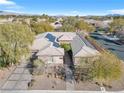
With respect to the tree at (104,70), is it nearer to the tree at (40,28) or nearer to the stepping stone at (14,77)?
the stepping stone at (14,77)

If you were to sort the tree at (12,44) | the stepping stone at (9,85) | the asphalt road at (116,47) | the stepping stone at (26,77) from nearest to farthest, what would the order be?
the stepping stone at (9,85)
the stepping stone at (26,77)
the tree at (12,44)
the asphalt road at (116,47)

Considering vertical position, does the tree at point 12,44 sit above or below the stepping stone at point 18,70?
above

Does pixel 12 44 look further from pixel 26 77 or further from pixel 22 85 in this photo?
pixel 22 85

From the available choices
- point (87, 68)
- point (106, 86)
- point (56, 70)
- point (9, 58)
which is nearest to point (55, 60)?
point (56, 70)

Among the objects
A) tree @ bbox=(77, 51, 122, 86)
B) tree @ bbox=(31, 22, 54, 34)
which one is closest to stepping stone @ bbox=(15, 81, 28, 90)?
tree @ bbox=(77, 51, 122, 86)

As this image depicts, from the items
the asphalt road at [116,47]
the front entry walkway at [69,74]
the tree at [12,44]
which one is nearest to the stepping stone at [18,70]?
the tree at [12,44]

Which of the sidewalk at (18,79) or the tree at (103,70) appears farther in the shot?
the tree at (103,70)

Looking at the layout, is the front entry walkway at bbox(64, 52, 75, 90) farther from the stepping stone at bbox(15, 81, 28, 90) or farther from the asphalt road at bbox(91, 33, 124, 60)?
the asphalt road at bbox(91, 33, 124, 60)

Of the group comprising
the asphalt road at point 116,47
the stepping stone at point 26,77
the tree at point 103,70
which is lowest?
the asphalt road at point 116,47
